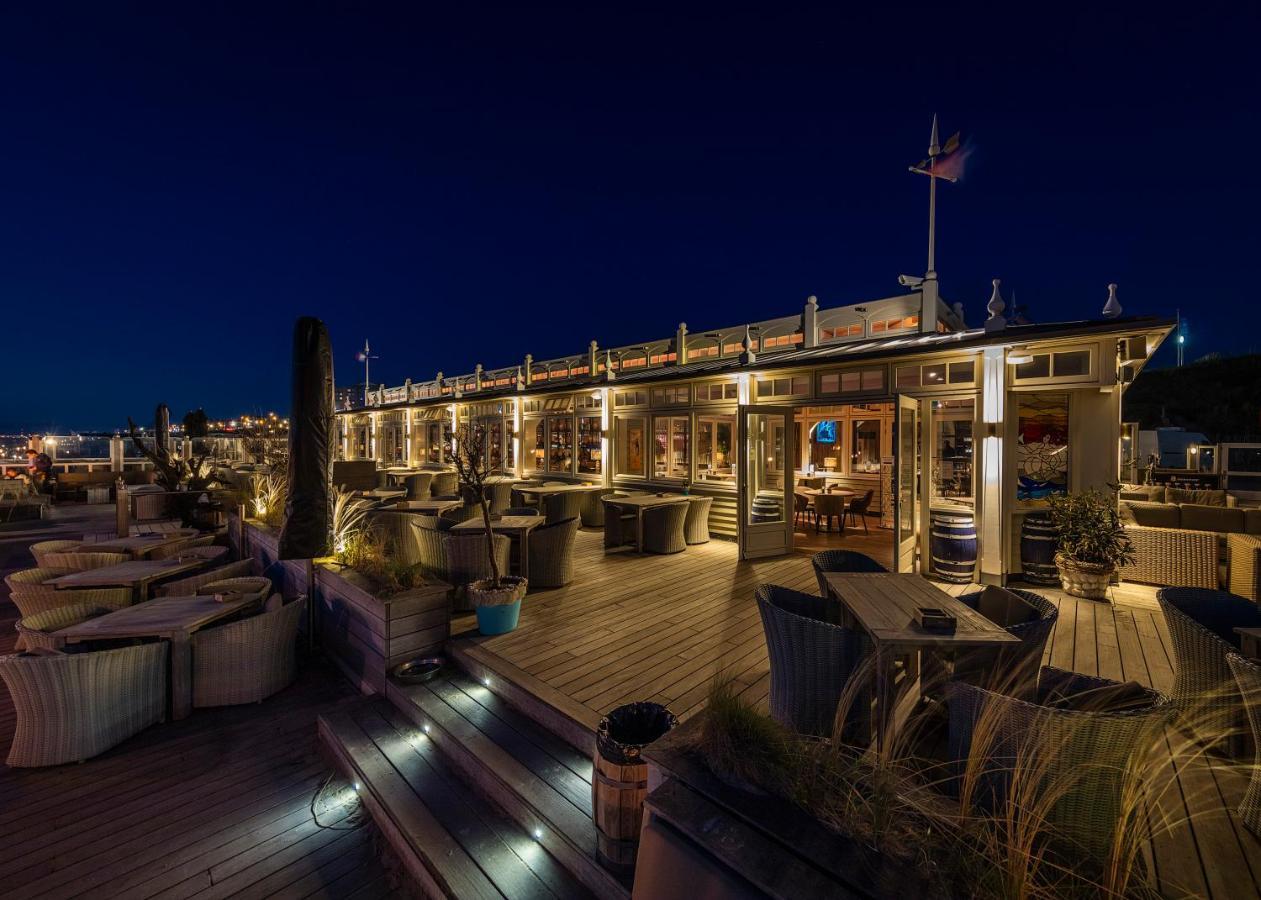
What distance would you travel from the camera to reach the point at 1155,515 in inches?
254

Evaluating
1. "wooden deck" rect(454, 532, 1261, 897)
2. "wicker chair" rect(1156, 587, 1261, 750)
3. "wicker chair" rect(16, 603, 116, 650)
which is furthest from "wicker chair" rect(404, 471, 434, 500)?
"wicker chair" rect(1156, 587, 1261, 750)

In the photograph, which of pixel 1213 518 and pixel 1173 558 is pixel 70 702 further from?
pixel 1213 518

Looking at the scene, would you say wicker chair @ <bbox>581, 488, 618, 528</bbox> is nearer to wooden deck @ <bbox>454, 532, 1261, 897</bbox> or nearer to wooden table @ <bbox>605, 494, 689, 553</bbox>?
wooden table @ <bbox>605, 494, 689, 553</bbox>

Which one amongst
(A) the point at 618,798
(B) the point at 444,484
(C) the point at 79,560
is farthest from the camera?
(B) the point at 444,484

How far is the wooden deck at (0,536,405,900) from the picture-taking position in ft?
7.91

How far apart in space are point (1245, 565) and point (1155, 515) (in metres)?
2.22

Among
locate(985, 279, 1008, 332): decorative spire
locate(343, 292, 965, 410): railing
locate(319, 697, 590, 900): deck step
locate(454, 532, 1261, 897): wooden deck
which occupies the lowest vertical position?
locate(319, 697, 590, 900): deck step

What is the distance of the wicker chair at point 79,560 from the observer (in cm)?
546

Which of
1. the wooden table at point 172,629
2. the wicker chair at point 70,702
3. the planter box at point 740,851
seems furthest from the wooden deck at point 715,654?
the wicker chair at point 70,702

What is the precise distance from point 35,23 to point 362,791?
22.7 meters

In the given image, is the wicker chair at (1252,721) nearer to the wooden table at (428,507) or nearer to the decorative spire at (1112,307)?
the decorative spire at (1112,307)

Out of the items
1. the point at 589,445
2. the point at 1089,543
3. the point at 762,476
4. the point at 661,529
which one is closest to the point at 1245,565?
the point at 1089,543

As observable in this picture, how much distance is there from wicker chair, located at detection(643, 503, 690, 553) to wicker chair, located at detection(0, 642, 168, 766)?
17.7 ft

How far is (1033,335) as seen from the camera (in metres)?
5.41
